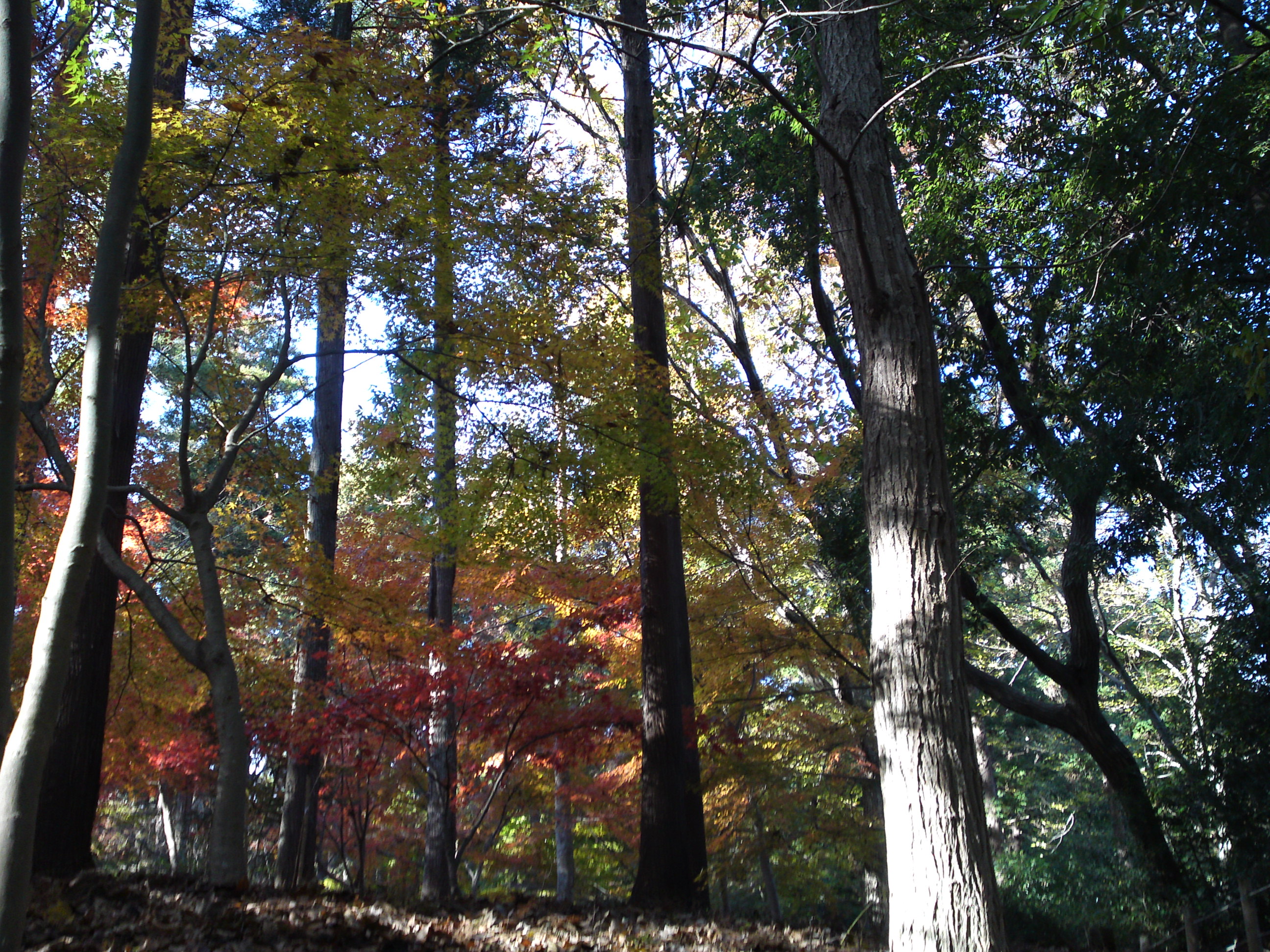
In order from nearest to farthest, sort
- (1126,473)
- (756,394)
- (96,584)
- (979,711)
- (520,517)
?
(96,584) → (1126,473) → (520,517) → (756,394) → (979,711)

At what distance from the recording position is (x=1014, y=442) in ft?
29.6

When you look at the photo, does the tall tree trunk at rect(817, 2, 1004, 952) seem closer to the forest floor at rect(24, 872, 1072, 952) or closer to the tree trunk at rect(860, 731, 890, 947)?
the forest floor at rect(24, 872, 1072, 952)

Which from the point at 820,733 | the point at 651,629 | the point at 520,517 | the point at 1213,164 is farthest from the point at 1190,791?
the point at 520,517

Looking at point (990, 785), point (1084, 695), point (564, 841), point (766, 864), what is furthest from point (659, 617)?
point (990, 785)

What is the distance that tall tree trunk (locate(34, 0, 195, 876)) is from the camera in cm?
640

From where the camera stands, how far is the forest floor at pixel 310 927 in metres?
4.20

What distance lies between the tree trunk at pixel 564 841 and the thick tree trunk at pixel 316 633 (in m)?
3.82

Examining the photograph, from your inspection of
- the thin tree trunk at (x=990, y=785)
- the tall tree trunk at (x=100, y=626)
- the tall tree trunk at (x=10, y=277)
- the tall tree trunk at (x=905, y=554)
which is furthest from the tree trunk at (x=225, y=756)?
the thin tree trunk at (x=990, y=785)

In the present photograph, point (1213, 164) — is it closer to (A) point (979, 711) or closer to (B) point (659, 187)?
(B) point (659, 187)

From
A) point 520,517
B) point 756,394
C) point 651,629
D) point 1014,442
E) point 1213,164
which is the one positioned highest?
point 756,394

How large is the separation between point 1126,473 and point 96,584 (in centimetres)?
890

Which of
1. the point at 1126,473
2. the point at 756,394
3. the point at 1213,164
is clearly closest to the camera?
the point at 1213,164

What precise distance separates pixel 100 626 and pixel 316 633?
11.1 feet

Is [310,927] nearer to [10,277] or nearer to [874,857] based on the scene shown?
[10,277]
